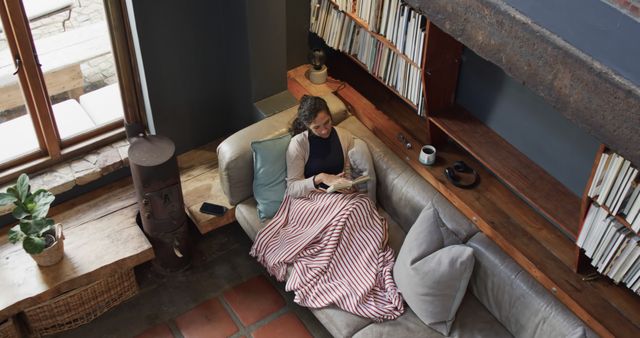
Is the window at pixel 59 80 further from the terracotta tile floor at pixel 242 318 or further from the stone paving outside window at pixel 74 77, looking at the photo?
the terracotta tile floor at pixel 242 318

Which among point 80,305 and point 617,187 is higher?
point 617,187

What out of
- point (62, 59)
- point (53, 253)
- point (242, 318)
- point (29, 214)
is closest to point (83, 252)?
point (53, 253)

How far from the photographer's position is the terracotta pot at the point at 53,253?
375 cm

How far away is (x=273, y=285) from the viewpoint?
422 cm

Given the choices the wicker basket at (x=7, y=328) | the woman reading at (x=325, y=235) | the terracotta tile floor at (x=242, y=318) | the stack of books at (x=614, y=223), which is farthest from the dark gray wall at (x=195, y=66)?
the stack of books at (x=614, y=223)

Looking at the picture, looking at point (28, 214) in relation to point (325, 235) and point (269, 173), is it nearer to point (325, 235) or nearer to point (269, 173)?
point (269, 173)

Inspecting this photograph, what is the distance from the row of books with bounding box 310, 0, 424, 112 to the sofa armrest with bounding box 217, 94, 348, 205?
0.57 metres

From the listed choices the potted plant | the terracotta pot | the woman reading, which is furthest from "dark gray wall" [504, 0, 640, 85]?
the terracotta pot

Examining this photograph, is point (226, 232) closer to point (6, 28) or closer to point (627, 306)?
point (6, 28)

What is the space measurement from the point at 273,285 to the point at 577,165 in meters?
1.84

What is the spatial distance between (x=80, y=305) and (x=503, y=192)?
2439 millimetres

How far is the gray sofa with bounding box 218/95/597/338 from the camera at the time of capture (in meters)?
3.44

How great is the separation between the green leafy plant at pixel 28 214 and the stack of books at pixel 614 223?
266cm

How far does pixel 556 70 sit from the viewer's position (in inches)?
97.1
